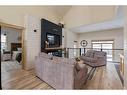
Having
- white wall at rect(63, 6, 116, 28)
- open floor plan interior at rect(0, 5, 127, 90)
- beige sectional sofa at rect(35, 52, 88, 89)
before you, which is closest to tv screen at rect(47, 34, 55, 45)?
open floor plan interior at rect(0, 5, 127, 90)

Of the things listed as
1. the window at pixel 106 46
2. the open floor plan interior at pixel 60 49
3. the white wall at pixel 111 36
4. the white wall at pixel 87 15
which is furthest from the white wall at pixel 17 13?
the window at pixel 106 46

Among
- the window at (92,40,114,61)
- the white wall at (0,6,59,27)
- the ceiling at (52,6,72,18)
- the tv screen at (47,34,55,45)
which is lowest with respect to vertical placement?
the window at (92,40,114,61)

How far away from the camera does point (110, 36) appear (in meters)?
7.87

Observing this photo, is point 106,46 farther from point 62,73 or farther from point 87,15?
point 62,73

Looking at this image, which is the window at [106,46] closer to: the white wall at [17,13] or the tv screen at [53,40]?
the tv screen at [53,40]

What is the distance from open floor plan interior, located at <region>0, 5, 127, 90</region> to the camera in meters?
2.83

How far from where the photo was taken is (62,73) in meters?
2.62

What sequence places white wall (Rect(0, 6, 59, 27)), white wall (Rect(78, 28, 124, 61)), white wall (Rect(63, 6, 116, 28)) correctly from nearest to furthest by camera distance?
Result: white wall (Rect(0, 6, 59, 27))
white wall (Rect(63, 6, 116, 28))
white wall (Rect(78, 28, 124, 61))

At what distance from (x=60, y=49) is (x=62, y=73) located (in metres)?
4.74

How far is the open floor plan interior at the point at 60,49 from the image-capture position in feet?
9.27

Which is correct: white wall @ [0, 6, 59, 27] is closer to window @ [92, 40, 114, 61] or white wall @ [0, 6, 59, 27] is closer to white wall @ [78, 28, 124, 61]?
white wall @ [78, 28, 124, 61]
